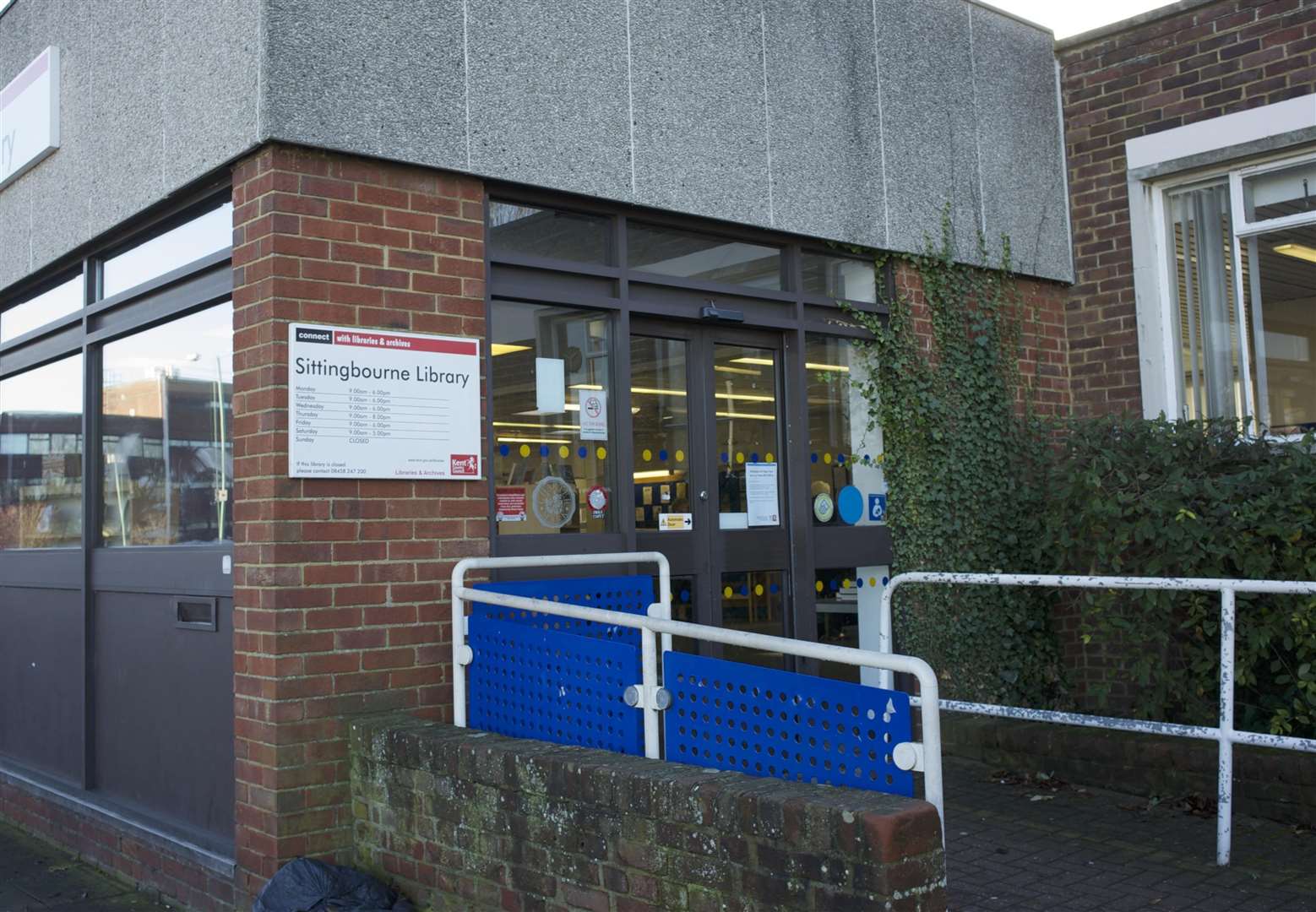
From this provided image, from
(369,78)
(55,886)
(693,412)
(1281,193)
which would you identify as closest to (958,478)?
(693,412)

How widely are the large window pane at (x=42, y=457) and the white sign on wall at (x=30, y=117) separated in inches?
46.2

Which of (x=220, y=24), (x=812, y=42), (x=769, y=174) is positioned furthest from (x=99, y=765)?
(x=812, y=42)

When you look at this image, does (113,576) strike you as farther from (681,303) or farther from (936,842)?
(936,842)

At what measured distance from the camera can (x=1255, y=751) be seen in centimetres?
566

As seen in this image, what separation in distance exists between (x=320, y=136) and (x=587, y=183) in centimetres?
134

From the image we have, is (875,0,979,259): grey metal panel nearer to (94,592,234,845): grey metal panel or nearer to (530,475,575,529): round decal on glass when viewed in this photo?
(530,475,575,529): round decal on glass

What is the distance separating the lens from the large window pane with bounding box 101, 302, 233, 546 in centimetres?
555

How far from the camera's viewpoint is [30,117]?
7.02 m

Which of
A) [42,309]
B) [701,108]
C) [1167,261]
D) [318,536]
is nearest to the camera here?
[318,536]

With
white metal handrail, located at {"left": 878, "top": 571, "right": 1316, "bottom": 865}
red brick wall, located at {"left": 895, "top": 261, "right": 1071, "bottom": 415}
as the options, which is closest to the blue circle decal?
red brick wall, located at {"left": 895, "top": 261, "right": 1071, "bottom": 415}

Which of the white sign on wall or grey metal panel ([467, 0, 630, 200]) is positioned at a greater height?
the white sign on wall

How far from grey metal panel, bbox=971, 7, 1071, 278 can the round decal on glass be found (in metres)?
3.61

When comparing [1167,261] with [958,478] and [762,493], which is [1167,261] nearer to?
[958,478]

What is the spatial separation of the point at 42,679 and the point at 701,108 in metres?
4.92
